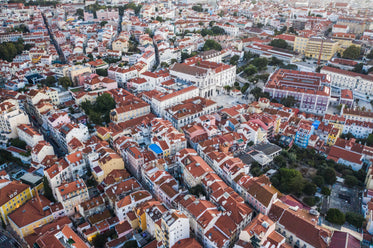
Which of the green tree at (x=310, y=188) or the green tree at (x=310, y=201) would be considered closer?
the green tree at (x=310, y=201)

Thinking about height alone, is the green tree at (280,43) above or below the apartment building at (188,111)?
above

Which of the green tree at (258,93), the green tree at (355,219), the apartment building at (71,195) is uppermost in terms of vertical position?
the green tree at (258,93)

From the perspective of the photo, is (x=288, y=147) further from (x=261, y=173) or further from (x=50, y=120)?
(x=50, y=120)

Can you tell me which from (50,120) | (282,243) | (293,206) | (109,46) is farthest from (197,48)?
(282,243)

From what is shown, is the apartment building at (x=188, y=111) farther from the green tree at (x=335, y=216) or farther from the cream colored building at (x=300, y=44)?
the cream colored building at (x=300, y=44)

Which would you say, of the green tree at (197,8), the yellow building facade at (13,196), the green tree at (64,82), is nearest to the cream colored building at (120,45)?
the green tree at (64,82)

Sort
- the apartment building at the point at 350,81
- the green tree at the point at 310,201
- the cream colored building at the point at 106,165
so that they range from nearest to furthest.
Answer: the green tree at the point at 310,201
the cream colored building at the point at 106,165
the apartment building at the point at 350,81
